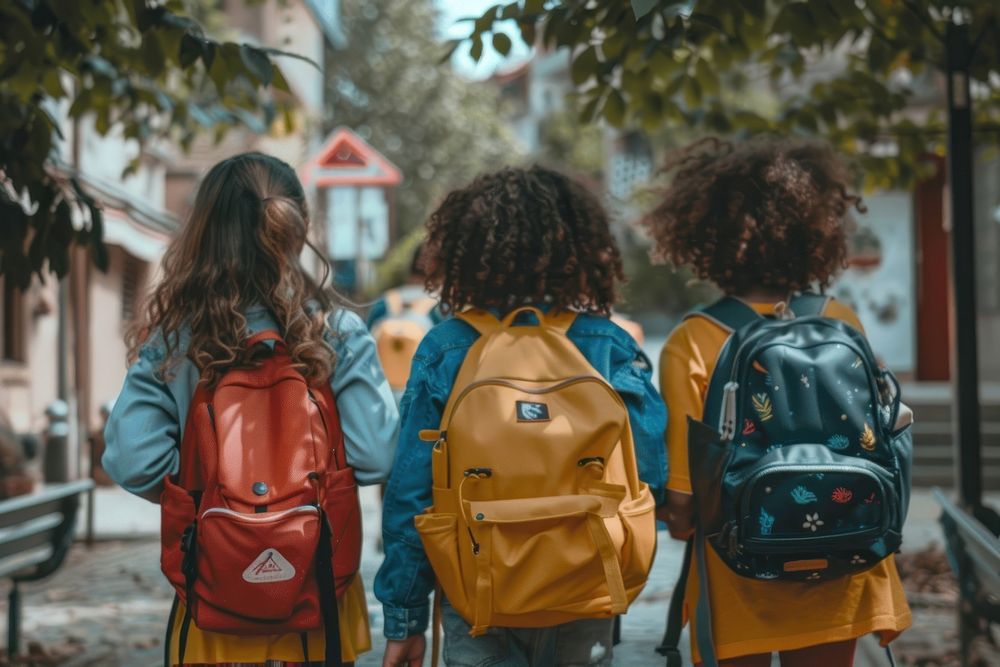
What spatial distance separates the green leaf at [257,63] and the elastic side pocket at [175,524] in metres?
1.89

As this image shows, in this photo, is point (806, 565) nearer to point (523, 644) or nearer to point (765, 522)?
point (765, 522)

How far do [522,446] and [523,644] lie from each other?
0.49 metres

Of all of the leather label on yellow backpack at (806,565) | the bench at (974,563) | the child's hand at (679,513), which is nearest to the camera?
the leather label on yellow backpack at (806,565)

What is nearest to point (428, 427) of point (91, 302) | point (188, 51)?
point (188, 51)

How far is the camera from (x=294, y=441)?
110 inches

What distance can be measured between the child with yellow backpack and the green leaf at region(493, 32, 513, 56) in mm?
1574

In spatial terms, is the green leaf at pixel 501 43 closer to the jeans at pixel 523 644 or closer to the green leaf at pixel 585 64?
the green leaf at pixel 585 64

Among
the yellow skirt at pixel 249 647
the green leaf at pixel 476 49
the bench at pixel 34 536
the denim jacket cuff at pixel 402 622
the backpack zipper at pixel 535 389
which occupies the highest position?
the green leaf at pixel 476 49

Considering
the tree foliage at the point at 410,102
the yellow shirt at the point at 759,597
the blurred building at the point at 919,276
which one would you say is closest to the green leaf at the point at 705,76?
the yellow shirt at the point at 759,597

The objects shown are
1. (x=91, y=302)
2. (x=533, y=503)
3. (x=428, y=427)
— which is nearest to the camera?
(x=533, y=503)

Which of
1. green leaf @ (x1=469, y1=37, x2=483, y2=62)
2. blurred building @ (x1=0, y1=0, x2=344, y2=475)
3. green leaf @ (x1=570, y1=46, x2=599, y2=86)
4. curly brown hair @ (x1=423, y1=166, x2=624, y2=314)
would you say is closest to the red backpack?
curly brown hair @ (x1=423, y1=166, x2=624, y2=314)

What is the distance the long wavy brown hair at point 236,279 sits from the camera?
289 centimetres

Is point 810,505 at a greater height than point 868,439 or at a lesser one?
lesser

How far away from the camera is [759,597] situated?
3.05m
